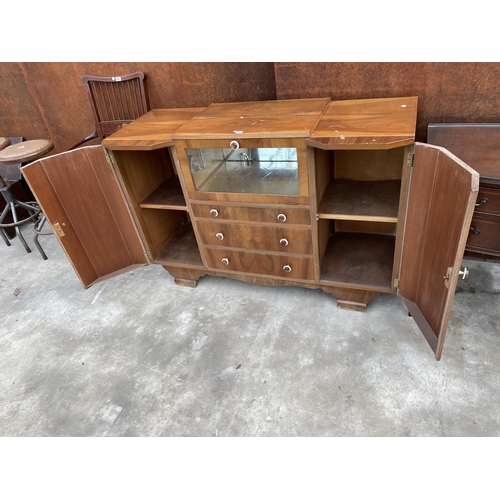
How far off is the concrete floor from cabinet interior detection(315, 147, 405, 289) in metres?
0.24

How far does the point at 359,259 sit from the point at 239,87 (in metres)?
1.26

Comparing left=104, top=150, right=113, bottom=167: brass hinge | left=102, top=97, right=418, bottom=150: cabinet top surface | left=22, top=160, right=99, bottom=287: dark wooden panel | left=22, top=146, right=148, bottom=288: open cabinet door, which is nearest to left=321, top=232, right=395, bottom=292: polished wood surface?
left=102, top=97, right=418, bottom=150: cabinet top surface

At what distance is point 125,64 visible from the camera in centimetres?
239

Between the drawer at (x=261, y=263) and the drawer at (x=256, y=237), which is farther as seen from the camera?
the drawer at (x=261, y=263)

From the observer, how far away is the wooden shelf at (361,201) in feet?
5.68

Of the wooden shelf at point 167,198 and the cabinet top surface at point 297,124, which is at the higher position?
the cabinet top surface at point 297,124

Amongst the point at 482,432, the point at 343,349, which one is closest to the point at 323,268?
the point at 343,349

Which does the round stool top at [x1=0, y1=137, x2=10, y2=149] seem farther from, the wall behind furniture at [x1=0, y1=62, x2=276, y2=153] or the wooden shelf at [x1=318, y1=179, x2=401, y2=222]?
the wooden shelf at [x1=318, y1=179, x2=401, y2=222]

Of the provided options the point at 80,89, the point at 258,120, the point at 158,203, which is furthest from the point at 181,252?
the point at 80,89

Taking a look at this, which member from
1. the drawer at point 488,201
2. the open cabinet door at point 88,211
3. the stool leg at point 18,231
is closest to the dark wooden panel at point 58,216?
the open cabinet door at point 88,211

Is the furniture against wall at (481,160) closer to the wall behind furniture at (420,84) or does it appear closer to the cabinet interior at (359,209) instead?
the wall behind furniture at (420,84)

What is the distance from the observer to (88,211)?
6.71ft
